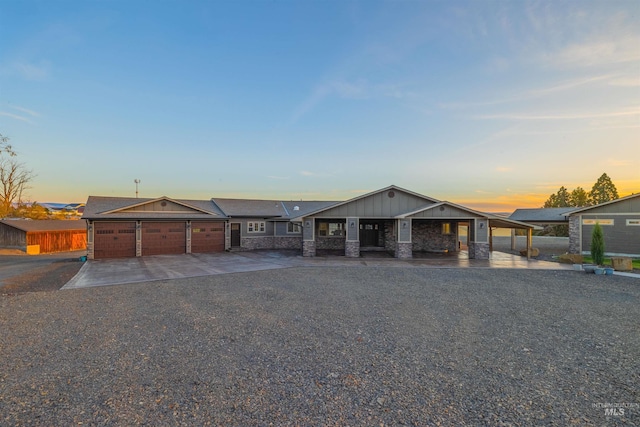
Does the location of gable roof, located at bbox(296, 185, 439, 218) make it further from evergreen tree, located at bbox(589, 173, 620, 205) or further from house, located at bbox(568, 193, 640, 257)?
evergreen tree, located at bbox(589, 173, 620, 205)

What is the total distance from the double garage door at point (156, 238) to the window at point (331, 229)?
7.92 metres

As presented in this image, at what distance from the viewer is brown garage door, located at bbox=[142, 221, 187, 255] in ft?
62.1

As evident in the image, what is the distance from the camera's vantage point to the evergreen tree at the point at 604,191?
37.9 metres

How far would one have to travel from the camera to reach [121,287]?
9.97m

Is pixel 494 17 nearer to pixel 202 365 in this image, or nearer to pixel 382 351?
pixel 382 351

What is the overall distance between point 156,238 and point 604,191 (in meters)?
54.8

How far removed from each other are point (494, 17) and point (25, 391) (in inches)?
674

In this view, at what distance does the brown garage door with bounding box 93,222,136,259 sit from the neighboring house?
41.3 feet

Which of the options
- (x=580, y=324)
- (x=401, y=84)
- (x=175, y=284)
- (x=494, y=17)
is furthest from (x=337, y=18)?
(x=580, y=324)

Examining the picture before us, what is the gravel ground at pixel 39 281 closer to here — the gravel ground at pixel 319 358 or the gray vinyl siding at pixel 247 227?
the gravel ground at pixel 319 358

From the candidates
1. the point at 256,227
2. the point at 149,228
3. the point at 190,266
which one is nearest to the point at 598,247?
the point at 190,266

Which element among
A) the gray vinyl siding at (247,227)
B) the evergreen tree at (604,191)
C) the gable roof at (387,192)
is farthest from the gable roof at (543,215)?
the gray vinyl siding at (247,227)

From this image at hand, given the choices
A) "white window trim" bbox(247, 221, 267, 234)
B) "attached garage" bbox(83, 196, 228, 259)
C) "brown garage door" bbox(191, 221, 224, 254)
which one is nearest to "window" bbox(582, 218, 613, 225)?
"white window trim" bbox(247, 221, 267, 234)

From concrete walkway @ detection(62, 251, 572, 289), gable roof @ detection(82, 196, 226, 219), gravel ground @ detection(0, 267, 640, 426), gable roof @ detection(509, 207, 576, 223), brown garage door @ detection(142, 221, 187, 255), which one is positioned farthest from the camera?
gable roof @ detection(509, 207, 576, 223)
